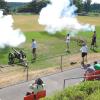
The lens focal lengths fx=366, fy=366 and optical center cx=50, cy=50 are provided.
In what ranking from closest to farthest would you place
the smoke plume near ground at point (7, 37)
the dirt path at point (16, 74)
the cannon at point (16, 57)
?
the dirt path at point (16, 74) < the cannon at point (16, 57) < the smoke plume near ground at point (7, 37)

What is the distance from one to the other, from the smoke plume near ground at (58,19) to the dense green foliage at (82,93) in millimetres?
35583

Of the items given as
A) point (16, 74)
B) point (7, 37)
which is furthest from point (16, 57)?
point (7, 37)

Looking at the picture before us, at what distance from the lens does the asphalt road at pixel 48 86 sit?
1897cm

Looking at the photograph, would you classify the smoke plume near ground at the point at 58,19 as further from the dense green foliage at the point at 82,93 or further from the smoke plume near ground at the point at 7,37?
the dense green foliage at the point at 82,93

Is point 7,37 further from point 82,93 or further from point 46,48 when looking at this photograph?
point 82,93

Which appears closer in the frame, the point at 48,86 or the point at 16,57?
the point at 48,86

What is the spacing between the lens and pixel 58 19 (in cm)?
5547

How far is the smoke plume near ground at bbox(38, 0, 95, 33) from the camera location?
168 feet

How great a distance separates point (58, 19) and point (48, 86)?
35549 mm

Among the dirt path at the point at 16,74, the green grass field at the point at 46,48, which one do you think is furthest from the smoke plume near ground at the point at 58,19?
the dirt path at the point at 16,74

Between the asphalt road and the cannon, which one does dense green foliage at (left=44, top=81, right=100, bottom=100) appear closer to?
the asphalt road

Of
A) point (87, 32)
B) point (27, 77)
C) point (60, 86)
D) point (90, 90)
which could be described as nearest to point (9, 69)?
point (27, 77)

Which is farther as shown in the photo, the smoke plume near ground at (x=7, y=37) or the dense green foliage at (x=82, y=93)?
the smoke plume near ground at (x=7, y=37)

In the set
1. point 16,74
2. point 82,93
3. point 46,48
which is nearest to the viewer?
point 82,93
